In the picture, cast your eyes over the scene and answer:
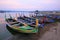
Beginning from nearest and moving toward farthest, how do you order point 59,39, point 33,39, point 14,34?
point 59,39
point 33,39
point 14,34

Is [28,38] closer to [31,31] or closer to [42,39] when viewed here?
[31,31]

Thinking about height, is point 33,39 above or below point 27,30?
below

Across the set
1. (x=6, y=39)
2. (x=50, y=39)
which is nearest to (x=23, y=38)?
(x=6, y=39)

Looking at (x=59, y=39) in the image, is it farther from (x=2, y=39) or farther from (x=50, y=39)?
(x=2, y=39)

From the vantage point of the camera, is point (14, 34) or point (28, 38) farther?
point (14, 34)

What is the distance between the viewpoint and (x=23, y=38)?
938 cm

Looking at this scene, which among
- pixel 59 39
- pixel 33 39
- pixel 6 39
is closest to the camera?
pixel 59 39

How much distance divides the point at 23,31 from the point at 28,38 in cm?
68

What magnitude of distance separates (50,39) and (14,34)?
144 inches

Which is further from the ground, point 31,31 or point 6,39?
point 31,31

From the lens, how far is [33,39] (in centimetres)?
896

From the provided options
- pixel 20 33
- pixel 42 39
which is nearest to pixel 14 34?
pixel 20 33

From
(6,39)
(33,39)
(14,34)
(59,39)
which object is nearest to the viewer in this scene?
(59,39)

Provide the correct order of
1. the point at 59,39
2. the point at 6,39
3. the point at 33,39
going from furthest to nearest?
the point at 6,39 → the point at 33,39 → the point at 59,39
